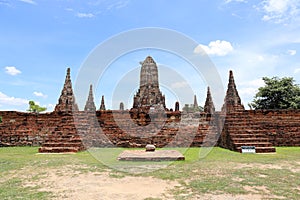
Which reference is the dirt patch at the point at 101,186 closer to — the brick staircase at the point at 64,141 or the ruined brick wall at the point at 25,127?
the brick staircase at the point at 64,141

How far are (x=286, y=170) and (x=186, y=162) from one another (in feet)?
7.42

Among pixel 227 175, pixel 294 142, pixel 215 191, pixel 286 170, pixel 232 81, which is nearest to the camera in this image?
pixel 215 191

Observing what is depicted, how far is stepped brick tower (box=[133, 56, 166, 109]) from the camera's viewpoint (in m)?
20.2

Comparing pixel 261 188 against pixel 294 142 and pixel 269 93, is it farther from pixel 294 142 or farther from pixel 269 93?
pixel 269 93

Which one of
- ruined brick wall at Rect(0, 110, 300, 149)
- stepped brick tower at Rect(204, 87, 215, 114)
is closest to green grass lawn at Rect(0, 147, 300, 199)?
ruined brick wall at Rect(0, 110, 300, 149)

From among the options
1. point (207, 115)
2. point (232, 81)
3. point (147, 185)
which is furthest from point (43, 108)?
point (147, 185)

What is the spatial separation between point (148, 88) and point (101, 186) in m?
16.6

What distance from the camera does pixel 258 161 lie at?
6.80m

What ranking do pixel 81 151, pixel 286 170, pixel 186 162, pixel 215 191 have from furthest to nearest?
1. pixel 81 151
2. pixel 186 162
3. pixel 286 170
4. pixel 215 191

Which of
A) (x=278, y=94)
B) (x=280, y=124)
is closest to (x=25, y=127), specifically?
(x=280, y=124)

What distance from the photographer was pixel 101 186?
14.3 feet

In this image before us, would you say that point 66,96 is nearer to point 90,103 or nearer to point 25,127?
point 90,103

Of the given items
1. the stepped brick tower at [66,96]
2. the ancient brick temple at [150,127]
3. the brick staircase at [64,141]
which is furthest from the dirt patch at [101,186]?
the stepped brick tower at [66,96]

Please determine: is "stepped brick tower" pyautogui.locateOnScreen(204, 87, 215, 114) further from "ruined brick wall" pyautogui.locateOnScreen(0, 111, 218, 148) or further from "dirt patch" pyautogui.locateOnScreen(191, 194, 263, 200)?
"dirt patch" pyautogui.locateOnScreen(191, 194, 263, 200)
